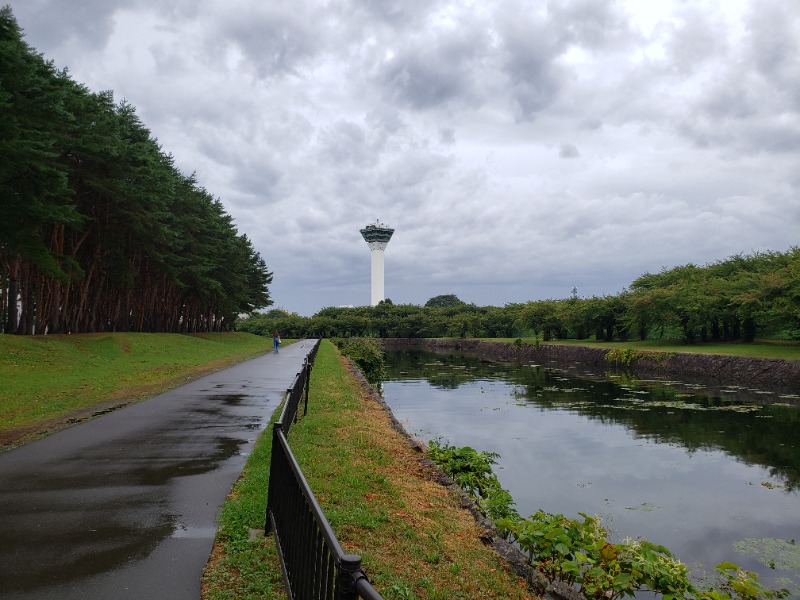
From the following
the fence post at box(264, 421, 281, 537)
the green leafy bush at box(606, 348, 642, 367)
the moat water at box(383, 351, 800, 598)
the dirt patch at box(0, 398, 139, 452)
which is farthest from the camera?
the green leafy bush at box(606, 348, 642, 367)

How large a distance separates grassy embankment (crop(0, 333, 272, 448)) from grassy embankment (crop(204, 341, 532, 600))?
5.49 metres

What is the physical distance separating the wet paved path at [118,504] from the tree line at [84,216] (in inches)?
571

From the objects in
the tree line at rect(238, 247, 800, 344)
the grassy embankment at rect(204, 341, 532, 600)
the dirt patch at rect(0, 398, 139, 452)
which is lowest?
the grassy embankment at rect(204, 341, 532, 600)

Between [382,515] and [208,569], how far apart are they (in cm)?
214

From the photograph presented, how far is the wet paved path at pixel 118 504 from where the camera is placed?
14.9 feet

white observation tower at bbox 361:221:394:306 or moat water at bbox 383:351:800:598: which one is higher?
white observation tower at bbox 361:221:394:306

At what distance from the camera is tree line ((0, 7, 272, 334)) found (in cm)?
2145

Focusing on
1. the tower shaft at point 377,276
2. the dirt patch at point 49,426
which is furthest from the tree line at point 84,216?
the tower shaft at point 377,276

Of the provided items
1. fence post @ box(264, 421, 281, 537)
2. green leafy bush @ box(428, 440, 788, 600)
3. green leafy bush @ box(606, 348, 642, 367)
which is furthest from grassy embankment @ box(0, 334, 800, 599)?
green leafy bush @ box(606, 348, 642, 367)

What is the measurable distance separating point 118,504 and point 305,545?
3963mm

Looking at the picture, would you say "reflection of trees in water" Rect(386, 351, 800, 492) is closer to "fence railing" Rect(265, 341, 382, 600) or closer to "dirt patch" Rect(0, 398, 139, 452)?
"fence railing" Rect(265, 341, 382, 600)

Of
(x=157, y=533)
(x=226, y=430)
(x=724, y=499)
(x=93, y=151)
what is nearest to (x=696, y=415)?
(x=724, y=499)

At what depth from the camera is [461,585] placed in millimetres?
4992

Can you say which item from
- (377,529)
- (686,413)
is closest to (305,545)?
(377,529)
